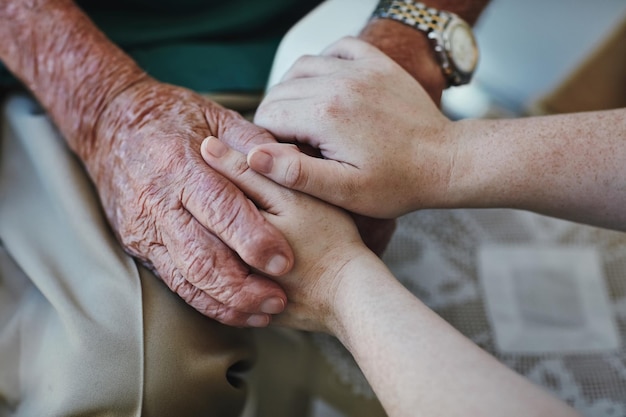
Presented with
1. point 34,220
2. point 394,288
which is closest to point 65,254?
point 34,220

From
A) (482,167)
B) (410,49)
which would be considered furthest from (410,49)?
(482,167)

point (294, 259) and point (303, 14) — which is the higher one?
point (303, 14)

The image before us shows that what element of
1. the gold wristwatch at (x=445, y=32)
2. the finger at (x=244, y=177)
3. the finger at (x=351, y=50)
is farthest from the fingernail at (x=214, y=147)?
the gold wristwatch at (x=445, y=32)

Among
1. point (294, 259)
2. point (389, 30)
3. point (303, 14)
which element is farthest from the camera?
point (303, 14)

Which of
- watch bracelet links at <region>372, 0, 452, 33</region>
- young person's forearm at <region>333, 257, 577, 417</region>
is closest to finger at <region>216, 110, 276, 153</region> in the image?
young person's forearm at <region>333, 257, 577, 417</region>

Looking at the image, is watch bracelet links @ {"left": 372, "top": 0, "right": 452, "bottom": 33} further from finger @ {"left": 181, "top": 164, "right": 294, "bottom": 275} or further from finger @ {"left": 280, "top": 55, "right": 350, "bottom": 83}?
finger @ {"left": 181, "top": 164, "right": 294, "bottom": 275}

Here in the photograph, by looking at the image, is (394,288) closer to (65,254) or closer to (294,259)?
(294,259)

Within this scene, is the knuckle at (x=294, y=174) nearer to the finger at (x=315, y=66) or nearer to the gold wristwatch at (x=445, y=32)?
the finger at (x=315, y=66)

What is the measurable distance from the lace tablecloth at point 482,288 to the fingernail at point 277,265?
338 millimetres

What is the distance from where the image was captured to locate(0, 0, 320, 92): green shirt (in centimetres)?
107

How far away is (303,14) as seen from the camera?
1210mm

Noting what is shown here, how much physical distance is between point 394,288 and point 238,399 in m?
0.28

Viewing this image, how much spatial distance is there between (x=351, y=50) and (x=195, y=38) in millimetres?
342

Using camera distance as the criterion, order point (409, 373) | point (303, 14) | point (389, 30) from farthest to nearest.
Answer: point (303, 14) < point (389, 30) < point (409, 373)
